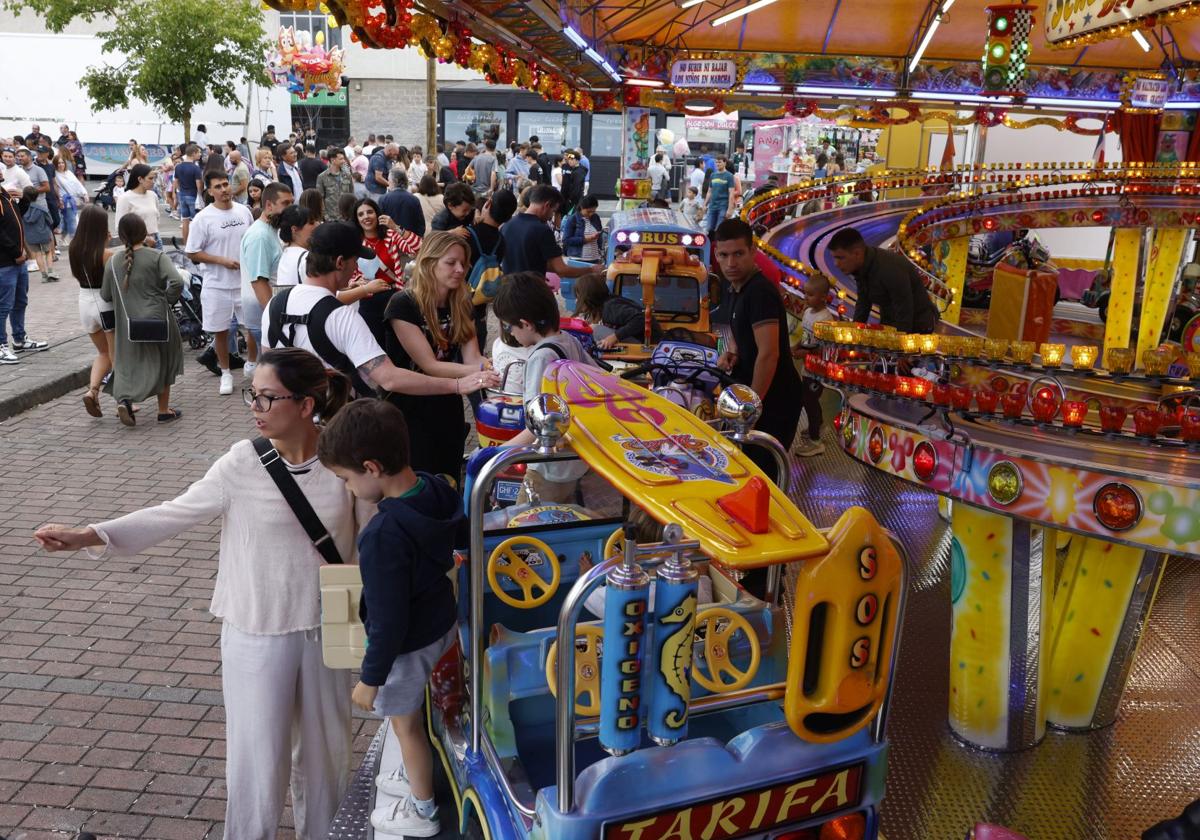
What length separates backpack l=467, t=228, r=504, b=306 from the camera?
7.68 m

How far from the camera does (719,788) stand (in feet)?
7.62

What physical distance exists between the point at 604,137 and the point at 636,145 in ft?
54.0

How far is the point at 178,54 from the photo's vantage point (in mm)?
24828

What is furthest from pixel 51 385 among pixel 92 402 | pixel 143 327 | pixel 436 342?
pixel 436 342

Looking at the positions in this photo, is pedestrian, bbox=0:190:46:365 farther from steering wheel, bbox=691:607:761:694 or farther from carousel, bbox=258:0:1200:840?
steering wheel, bbox=691:607:761:694

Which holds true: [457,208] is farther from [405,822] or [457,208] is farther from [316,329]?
[405,822]

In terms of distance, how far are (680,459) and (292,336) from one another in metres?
2.46

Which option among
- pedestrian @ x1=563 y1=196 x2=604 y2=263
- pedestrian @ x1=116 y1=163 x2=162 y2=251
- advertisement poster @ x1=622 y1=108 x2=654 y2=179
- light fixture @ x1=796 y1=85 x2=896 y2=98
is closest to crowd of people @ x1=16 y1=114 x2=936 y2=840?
pedestrian @ x1=116 y1=163 x2=162 y2=251

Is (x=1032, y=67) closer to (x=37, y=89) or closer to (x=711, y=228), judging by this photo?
(x=711, y=228)

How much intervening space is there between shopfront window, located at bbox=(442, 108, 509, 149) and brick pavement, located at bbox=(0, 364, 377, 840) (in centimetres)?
2729

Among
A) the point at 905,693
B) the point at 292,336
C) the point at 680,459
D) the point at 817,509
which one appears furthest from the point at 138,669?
the point at 817,509

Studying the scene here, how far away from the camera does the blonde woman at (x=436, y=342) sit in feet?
15.5

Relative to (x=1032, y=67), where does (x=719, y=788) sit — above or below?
below

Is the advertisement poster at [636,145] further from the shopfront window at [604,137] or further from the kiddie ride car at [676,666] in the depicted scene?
the shopfront window at [604,137]
